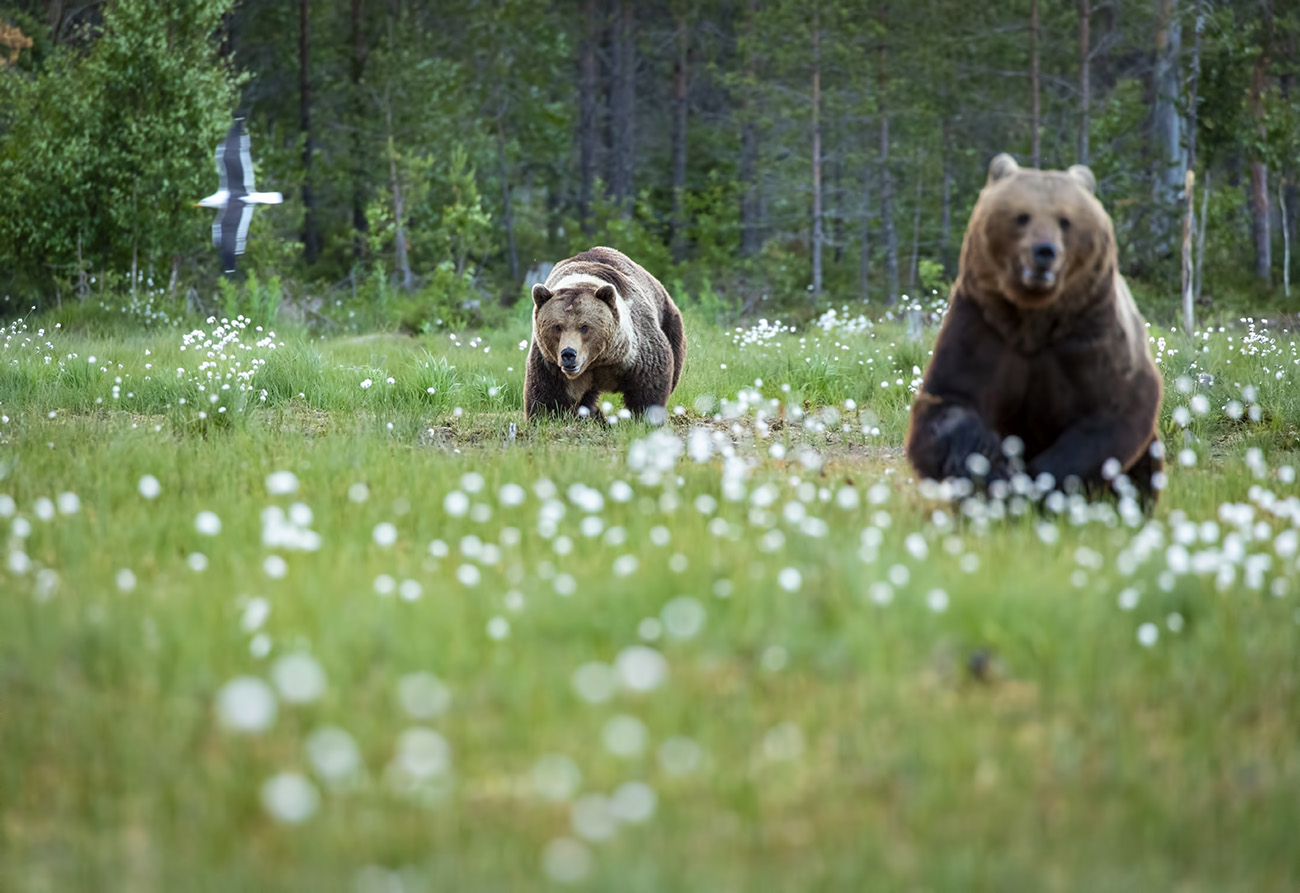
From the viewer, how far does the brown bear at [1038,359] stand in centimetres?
468

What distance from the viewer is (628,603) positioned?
344 centimetres

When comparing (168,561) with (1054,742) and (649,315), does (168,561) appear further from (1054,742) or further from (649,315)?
(649,315)

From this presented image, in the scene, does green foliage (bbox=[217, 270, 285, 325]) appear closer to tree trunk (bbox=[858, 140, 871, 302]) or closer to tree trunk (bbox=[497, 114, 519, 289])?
tree trunk (bbox=[858, 140, 871, 302])

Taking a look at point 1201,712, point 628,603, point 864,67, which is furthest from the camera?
point 864,67

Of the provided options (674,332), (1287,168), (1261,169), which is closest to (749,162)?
(1261,169)

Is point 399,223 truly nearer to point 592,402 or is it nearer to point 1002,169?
point 592,402

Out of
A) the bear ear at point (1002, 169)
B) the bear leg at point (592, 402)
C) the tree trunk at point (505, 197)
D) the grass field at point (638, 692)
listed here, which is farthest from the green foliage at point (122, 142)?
the bear ear at point (1002, 169)

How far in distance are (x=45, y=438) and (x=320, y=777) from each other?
4.77m

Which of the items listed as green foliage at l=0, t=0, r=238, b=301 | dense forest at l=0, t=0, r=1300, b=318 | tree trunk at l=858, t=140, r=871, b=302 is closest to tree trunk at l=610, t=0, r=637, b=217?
dense forest at l=0, t=0, r=1300, b=318

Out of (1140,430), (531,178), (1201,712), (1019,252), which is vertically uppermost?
(531,178)

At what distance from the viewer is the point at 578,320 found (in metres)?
8.50

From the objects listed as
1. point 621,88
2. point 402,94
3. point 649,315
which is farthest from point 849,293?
point 649,315

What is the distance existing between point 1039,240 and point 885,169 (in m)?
21.7

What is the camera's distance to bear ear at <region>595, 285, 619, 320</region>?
28.2 ft
